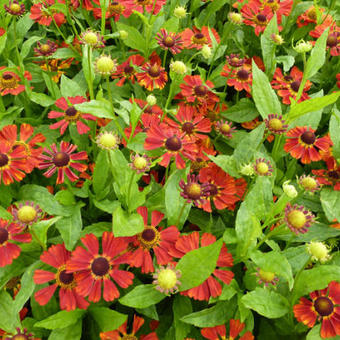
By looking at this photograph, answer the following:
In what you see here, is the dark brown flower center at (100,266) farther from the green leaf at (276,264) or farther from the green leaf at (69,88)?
the green leaf at (69,88)

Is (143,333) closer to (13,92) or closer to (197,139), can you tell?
(197,139)

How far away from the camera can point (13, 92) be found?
1.19 metres

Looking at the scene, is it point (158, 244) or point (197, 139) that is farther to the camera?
point (197, 139)

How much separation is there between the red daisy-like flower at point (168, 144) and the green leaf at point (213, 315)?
14.1 inches

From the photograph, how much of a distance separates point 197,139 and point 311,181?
406mm

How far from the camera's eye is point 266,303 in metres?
0.88

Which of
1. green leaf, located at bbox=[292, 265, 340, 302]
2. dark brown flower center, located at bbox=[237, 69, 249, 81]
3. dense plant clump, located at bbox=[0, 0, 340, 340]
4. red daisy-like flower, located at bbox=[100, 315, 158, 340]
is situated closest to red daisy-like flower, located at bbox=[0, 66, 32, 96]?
dense plant clump, located at bbox=[0, 0, 340, 340]

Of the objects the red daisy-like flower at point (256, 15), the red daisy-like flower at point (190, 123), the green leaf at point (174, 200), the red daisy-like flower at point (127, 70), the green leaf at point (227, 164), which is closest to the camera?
the green leaf at point (174, 200)

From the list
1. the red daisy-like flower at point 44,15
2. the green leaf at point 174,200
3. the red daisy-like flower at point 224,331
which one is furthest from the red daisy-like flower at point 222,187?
Answer: the red daisy-like flower at point 44,15

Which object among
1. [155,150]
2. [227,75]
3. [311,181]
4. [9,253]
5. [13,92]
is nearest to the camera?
[9,253]

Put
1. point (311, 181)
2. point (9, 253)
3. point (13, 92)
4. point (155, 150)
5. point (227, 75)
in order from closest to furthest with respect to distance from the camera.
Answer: point (9, 253) < point (311, 181) < point (155, 150) < point (13, 92) < point (227, 75)

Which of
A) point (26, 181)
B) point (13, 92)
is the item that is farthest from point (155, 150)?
point (13, 92)

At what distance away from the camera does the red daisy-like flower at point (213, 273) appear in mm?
867

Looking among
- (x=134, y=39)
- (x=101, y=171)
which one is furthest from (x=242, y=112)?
(x=101, y=171)
